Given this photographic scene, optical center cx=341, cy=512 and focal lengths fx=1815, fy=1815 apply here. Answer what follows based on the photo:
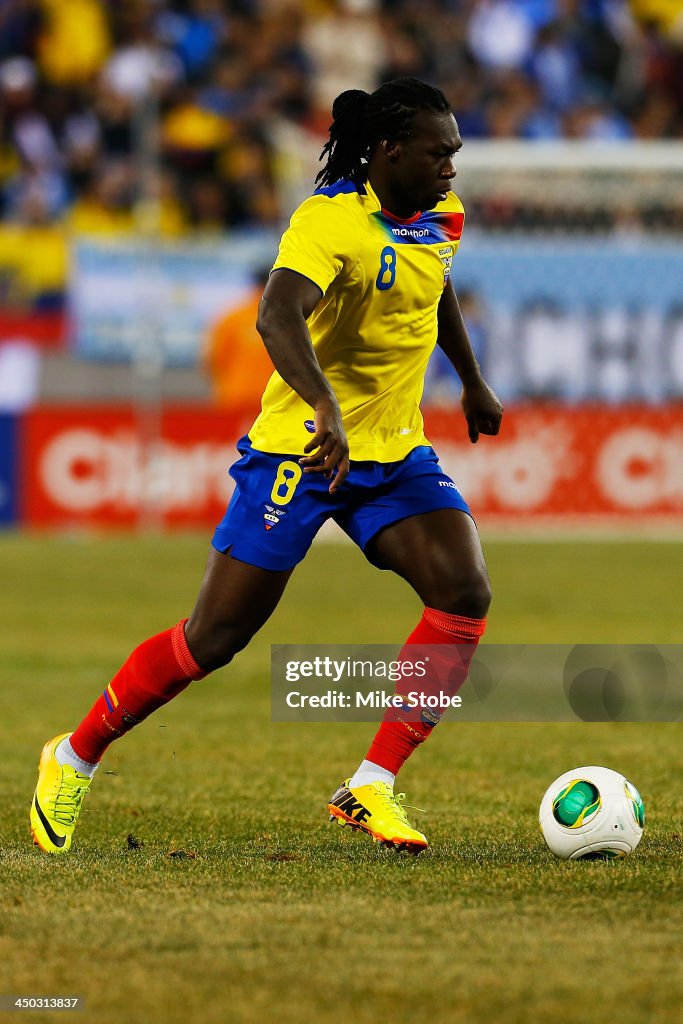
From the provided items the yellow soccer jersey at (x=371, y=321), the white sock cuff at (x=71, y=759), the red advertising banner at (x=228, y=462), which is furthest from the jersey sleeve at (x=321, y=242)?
the red advertising banner at (x=228, y=462)

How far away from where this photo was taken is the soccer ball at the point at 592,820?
4888 millimetres

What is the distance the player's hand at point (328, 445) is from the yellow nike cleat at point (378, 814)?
42.0 inches

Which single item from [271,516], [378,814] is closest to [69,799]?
[378,814]

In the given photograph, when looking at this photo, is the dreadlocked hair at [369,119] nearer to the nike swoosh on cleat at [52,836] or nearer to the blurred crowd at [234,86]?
the nike swoosh on cleat at [52,836]

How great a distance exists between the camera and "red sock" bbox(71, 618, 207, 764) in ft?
16.9

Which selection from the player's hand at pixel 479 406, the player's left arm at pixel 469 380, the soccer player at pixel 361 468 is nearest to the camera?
the soccer player at pixel 361 468

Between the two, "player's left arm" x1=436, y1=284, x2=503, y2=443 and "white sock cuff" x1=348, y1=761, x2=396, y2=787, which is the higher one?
"player's left arm" x1=436, y1=284, x2=503, y2=443

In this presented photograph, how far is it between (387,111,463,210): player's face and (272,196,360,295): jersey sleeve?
192mm

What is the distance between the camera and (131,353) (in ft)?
61.6

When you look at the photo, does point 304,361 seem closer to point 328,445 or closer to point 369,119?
point 328,445

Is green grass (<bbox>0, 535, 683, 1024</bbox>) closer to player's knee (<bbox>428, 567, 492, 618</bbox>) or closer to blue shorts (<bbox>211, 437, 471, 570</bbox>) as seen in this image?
player's knee (<bbox>428, 567, 492, 618</bbox>)

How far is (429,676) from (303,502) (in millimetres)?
640

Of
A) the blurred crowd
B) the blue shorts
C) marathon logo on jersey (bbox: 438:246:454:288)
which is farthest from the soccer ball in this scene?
the blurred crowd

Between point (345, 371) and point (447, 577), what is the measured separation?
67 cm
